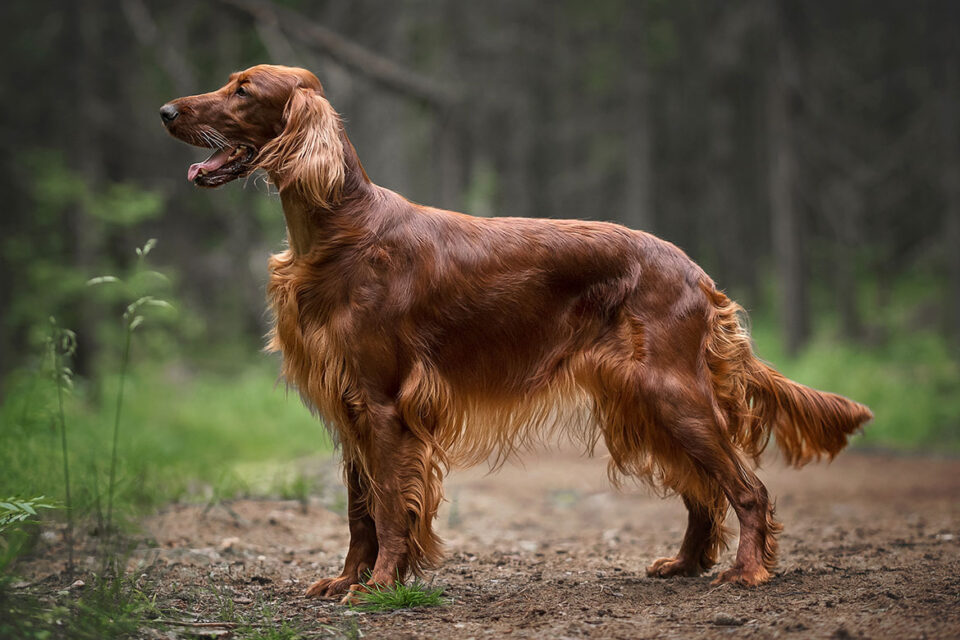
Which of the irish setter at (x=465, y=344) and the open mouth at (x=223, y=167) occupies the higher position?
the open mouth at (x=223, y=167)

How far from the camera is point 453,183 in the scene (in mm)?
11852

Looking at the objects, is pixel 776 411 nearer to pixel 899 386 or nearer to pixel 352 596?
pixel 352 596

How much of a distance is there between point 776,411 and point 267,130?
2.56 m

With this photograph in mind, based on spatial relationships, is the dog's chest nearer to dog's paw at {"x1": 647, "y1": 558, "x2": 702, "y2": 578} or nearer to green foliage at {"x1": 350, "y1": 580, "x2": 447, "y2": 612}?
green foliage at {"x1": 350, "y1": 580, "x2": 447, "y2": 612}

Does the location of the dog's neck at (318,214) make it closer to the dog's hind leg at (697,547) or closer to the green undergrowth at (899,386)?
the dog's hind leg at (697,547)

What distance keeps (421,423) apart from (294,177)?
1.13 m

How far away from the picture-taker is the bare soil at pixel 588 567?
10.1 feet

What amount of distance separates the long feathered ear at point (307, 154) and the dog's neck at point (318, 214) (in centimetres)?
4

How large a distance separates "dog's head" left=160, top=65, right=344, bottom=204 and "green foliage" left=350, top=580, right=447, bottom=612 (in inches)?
62.0

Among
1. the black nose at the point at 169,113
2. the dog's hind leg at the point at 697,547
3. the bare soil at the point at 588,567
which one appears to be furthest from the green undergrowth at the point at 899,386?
the black nose at the point at 169,113

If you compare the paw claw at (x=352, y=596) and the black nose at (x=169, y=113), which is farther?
the black nose at (x=169, y=113)

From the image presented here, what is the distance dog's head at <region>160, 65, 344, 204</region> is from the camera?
3.59m

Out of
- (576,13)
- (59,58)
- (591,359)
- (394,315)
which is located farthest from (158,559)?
(576,13)

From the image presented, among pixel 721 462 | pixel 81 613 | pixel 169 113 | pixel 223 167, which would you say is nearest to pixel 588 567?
pixel 721 462
